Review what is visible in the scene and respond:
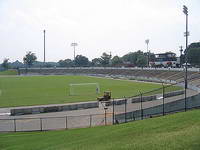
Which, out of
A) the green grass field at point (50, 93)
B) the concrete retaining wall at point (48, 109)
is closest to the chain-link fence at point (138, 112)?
the green grass field at point (50, 93)

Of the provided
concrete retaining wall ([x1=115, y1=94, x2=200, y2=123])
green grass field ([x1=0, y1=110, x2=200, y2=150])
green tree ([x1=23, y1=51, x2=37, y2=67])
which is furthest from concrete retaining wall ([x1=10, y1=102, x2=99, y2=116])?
green tree ([x1=23, y1=51, x2=37, y2=67])

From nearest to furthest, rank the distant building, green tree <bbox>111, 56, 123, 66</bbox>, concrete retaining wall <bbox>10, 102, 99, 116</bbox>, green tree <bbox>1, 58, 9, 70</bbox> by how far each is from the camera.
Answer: concrete retaining wall <bbox>10, 102, 99, 116</bbox>, the distant building, green tree <bbox>111, 56, 123, 66</bbox>, green tree <bbox>1, 58, 9, 70</bbox>

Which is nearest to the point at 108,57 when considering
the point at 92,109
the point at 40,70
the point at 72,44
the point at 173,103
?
the point at 72,44

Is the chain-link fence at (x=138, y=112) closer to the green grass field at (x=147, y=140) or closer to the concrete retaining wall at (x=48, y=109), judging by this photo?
the concrete retaining wall at (x=48, y=109)

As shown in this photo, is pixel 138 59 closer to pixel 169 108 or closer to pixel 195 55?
pixel 195 55

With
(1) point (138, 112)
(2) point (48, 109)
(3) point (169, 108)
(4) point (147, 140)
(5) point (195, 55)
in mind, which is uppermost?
(5) point (195, 55)

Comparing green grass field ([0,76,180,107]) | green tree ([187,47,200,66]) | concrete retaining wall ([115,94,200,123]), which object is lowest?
green grass field ([0,76,180,107])

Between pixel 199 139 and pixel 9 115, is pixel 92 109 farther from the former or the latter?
pixel 199 139

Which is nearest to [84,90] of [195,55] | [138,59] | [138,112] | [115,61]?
[138,112]

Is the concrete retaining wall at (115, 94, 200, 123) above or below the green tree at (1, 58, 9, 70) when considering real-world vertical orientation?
below

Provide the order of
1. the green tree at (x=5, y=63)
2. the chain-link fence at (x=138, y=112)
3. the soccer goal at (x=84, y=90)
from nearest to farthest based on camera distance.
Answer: the chain-link fence at (x=138, y=112), the soccer goal at (x=84, y=90), the green tree at (x=5, y=63)

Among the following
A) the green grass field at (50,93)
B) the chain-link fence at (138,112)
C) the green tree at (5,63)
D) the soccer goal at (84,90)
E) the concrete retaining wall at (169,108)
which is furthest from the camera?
the green tree at (5,63)

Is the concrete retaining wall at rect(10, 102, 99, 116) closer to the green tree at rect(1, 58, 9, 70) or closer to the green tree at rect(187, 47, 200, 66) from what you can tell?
the green tree at rect(187, 47, 200, 66)

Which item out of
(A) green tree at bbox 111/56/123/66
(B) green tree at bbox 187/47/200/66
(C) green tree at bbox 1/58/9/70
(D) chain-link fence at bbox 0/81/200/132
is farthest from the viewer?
(C) green tree at bbox 1/58/9/70
